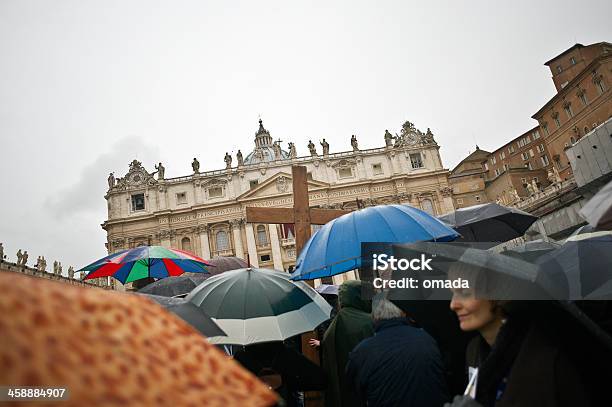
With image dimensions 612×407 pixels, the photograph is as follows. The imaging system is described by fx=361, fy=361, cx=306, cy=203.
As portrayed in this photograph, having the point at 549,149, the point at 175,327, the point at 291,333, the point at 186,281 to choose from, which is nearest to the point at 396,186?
the point at 549,149

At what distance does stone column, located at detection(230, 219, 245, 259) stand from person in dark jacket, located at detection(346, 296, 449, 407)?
37318 mm

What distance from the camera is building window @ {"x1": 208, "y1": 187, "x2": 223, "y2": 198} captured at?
1654 inches

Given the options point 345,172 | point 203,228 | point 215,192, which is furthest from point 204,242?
point 345,172

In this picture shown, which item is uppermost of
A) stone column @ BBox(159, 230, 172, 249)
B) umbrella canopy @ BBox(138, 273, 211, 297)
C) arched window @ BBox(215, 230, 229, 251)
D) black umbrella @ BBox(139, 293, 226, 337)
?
stone column @ BBox(159, 230, 172, 249)

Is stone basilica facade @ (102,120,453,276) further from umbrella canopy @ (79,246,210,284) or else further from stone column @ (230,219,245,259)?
umbrella canopy @ (79,246,210,284)

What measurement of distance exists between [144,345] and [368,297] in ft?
10.1

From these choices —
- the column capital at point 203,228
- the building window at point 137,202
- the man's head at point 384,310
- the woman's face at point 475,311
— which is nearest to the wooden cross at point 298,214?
the man's head at point 384,310

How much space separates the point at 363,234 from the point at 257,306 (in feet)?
4.60

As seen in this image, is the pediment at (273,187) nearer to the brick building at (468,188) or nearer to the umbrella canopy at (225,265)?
the brick building at (468,188)

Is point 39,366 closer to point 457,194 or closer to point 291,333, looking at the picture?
point 291,333

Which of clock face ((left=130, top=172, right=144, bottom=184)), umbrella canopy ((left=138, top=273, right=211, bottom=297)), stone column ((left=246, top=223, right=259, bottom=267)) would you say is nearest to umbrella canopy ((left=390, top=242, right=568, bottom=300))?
umbrella canopy ((left=138, top=273, right=211, bottom=297))

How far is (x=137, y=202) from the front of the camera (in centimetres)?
4191

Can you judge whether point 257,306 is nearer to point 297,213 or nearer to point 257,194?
point 297,213

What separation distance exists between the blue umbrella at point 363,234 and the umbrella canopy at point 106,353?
10.8 feet
